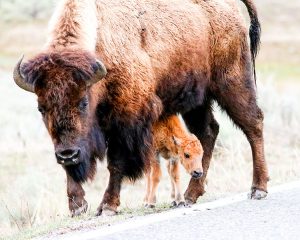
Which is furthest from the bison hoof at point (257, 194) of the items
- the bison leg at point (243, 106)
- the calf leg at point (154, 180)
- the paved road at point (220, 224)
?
the calf leg at point (154, 180)

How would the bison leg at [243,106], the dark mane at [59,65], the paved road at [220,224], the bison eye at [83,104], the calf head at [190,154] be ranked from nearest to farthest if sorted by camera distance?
1. the paved road at [220,224]
2. the dark mane at [59,65]
3. the bison eye at [83,104]
4. the calf head at [190,154]
5. the bison leg at [243,106]

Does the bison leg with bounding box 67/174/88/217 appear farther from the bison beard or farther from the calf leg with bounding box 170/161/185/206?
the calf leg with bounding box 170/161/185/206

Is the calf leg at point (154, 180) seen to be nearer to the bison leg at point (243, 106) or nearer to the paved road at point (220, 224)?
the bison leg at point (243, 106)

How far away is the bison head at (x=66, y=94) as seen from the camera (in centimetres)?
859

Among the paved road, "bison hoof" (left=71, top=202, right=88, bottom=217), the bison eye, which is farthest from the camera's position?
"bison hoof" (left=71, top=202, right=88, bottom=217)

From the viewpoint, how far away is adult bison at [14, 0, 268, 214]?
344 inches

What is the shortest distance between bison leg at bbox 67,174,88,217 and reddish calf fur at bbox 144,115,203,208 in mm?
836

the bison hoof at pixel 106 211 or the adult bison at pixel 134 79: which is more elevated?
the adult bison at pixel 134 79

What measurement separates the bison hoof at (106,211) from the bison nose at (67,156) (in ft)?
2.39

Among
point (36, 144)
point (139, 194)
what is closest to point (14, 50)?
point (36, 144)

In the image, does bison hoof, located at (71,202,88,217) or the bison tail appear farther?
the bison tail

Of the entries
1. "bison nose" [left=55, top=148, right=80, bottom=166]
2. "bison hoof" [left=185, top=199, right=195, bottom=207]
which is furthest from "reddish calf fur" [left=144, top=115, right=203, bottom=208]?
"bison nose" [left=55, top=148, right=80, bottom=166]

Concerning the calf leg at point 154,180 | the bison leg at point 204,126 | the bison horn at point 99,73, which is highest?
the bison horn at point 99,73

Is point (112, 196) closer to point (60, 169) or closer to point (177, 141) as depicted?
point (177, 141)
